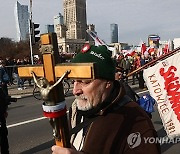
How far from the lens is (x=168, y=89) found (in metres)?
3.59

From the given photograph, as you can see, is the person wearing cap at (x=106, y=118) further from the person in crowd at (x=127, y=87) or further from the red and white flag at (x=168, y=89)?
the person in crowd at (x=127, y=87)

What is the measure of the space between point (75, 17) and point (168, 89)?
125164 millimetres

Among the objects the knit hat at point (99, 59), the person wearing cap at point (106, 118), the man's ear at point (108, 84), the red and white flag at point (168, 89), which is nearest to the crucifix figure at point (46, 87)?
the person wearing cap at point (106, 118)

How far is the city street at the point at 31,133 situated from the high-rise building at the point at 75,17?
11065cm

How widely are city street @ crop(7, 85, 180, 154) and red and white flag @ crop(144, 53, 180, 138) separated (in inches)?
57.5

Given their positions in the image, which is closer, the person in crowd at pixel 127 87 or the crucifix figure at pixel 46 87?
the crucifix figure at pixel 46 87

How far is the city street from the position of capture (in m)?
5.16

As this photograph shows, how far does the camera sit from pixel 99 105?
5.04 feet

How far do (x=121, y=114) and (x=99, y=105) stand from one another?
14cm

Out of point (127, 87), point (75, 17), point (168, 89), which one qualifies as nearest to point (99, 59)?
point (168, 89)

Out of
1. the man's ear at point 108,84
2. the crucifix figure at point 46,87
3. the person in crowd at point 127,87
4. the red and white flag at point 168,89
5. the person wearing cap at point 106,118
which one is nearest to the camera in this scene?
the crucifix figure at point 46,87

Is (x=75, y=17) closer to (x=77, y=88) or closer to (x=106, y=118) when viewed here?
(x=77, y=88)

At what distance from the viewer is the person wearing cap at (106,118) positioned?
1.38 m

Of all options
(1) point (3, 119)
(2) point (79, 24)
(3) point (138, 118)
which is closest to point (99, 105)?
(3) point (138, 118)
